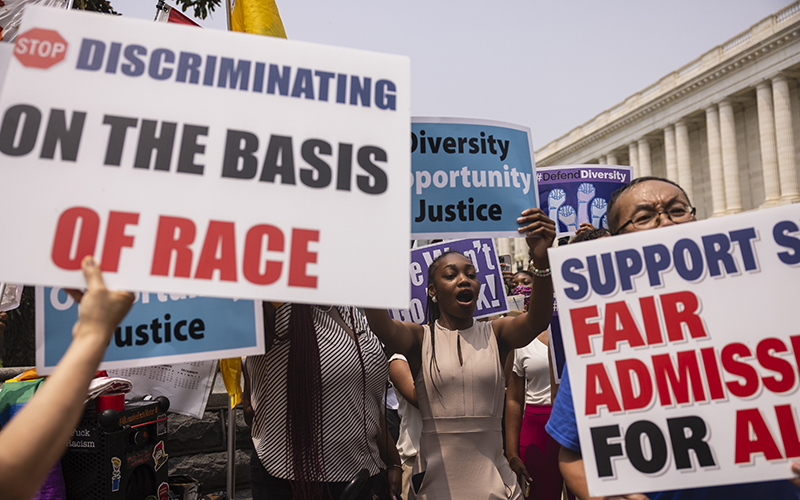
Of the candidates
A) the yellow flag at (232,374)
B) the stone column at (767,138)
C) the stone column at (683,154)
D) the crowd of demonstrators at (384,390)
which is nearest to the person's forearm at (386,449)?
the crowd of demonstrators at (384,390)

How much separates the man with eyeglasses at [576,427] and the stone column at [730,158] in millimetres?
39972

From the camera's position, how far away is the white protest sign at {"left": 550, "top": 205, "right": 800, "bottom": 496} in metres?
1.50

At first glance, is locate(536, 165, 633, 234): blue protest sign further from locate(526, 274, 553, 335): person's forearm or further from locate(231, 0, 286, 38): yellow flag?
locate(231, 0, 286, 38): yellow flag

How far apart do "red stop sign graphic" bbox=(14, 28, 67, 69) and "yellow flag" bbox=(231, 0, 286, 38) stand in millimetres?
1697

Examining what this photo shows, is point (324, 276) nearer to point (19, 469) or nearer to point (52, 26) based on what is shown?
point (19, 469)

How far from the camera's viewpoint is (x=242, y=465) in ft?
17.2

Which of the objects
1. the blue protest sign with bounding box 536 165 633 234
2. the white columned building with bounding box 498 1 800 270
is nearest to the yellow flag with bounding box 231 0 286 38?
the blue protest sign with bounding box 536 165 633 234

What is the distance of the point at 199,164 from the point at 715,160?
43166 mm

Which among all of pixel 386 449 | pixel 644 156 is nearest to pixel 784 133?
pixel 644 156

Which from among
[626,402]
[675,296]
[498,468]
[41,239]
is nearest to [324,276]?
[41,239]

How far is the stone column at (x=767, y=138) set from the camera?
3325cm

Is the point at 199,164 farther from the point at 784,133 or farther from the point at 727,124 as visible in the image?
the point at 727,124

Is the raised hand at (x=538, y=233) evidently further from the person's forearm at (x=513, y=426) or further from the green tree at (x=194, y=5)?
the green tree at (x=194, y=5)

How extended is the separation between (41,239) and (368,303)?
0.80 meters
